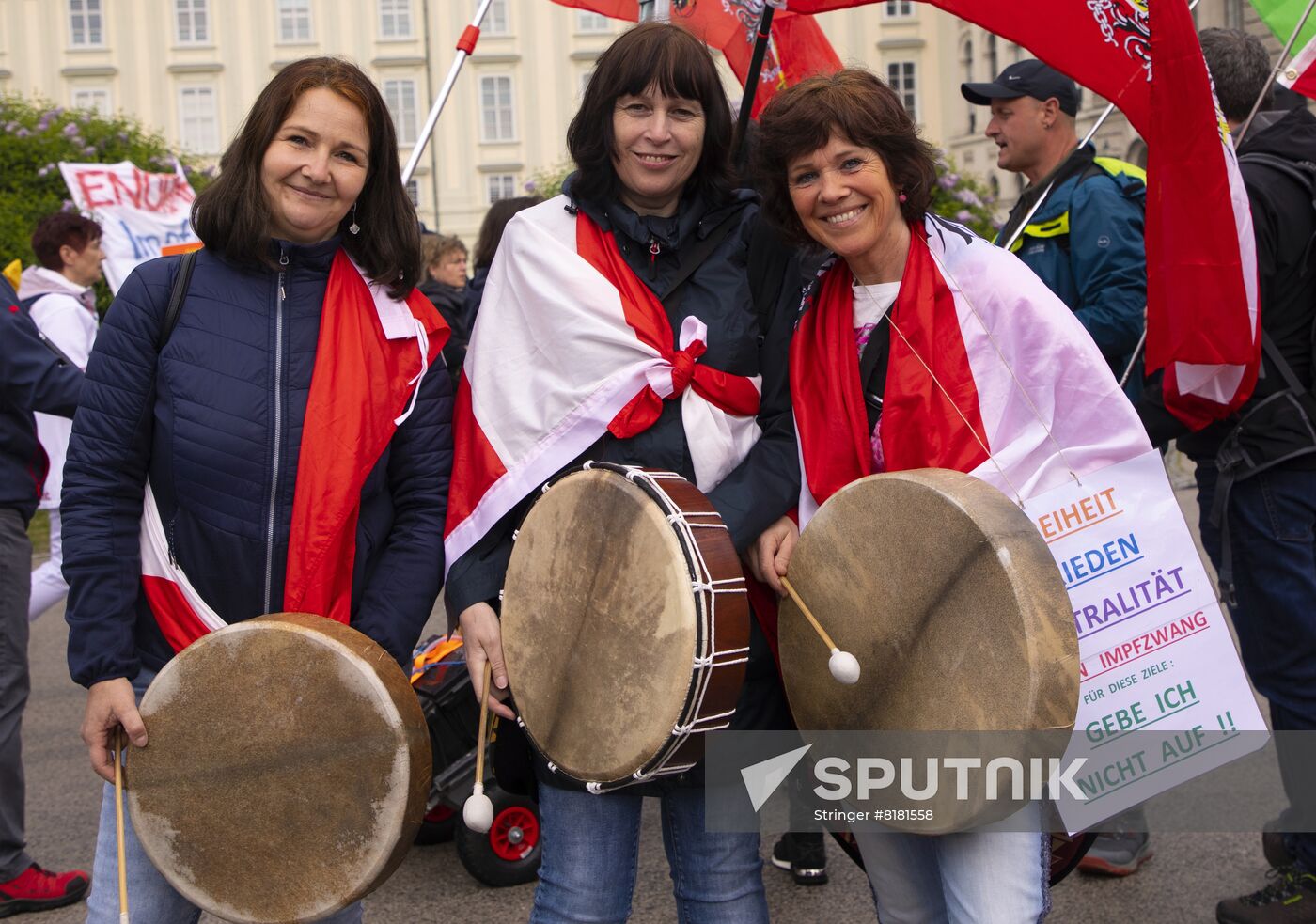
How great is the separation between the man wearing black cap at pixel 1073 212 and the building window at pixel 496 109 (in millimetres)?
43445

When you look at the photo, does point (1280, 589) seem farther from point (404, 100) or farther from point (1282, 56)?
point (404, 100)

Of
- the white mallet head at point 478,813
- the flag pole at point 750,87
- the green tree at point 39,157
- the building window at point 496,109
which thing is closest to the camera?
the white mallet head at point 478,813

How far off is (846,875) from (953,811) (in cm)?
206

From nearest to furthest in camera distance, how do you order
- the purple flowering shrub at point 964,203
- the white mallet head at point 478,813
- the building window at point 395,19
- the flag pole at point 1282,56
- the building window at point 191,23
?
the white mallet head at point 478,813 → the flag pole at point 1282,56 → the purple flowering shrub at point 964,203 → the building window at point 395,19 → the building window at point 191,23

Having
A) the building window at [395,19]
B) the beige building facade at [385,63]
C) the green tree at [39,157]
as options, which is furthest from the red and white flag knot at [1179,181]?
the building window at [395,19]

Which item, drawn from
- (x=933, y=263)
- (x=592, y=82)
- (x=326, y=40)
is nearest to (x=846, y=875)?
(x=933, y=263)

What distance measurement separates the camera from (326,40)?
46.7 meters

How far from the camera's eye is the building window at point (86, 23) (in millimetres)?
45875

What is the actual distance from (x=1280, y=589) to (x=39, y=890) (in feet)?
11.7

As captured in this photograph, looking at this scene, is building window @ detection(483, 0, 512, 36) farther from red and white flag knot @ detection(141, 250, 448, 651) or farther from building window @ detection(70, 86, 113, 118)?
red and white flag knot @ detection(141, 250, 448, 651)

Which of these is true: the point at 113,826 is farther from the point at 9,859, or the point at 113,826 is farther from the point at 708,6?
the point at 708,6

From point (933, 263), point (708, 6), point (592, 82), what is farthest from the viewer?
point (708, 6)

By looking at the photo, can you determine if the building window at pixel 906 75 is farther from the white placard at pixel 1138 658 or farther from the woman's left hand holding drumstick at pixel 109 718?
the woman's left hand holding drumstick at pixel 109 718

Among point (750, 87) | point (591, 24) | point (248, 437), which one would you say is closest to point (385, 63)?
point (591, 24)
